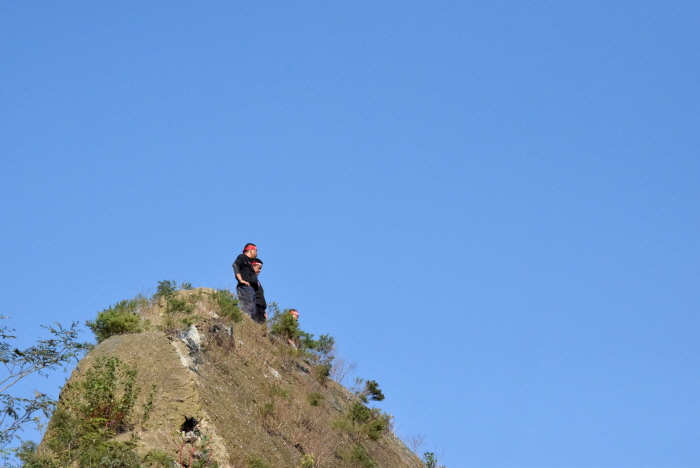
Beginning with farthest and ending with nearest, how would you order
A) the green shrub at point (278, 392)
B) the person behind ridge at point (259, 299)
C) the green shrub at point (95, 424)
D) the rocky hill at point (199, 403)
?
the person behind ridge at point (259, 299), the green shrub at point (278, 392), the rocky hill at point (199, 403), the green shrub at point (95, 424)

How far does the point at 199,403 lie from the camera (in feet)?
36.3

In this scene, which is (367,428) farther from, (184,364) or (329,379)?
(184,364)

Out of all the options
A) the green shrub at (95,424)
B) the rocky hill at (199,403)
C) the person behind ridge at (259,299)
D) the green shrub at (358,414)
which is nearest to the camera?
the green shrub at (95,424)

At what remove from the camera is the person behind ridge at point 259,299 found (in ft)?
57.2

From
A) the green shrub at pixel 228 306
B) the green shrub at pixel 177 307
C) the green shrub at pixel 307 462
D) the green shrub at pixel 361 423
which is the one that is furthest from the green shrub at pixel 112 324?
the green shrub at pixel 361 423

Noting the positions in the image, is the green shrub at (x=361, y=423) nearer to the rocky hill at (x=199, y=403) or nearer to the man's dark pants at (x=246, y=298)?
the rocky hill at (x=199, y=403)

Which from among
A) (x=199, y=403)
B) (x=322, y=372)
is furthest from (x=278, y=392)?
(x=322, y=372)

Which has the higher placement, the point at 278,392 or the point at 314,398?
the point at 314,398

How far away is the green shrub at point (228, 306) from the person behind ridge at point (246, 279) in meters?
Result: 1.15

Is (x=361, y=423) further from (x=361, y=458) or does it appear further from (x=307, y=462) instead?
(x=307, y=462)

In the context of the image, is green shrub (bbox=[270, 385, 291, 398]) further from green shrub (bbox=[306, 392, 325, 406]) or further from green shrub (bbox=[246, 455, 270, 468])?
green shrub (bbox=[246, 455, 270, 468])

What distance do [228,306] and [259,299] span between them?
2.25 metres

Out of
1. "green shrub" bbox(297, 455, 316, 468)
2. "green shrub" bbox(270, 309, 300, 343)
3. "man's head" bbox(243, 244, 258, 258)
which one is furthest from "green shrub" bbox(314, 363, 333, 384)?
"green shrub" bbox(297, 455, 316, 468)

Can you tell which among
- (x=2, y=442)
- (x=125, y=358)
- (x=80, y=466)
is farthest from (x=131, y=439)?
(x=2, y=442)
